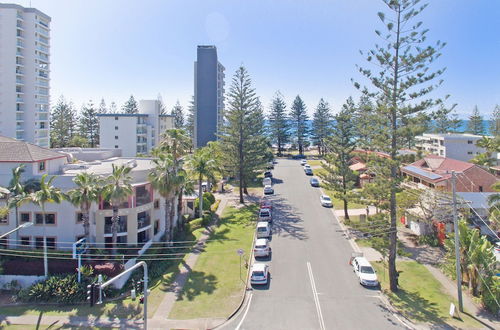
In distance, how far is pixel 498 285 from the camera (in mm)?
23031

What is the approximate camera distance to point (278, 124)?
9825 cm

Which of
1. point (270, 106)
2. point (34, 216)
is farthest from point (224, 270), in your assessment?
point (270, 106)

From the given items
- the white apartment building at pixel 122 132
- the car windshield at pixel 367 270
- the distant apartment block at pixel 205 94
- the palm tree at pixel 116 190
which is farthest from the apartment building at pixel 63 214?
the distant apartment block at pixel 205 94

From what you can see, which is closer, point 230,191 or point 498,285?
point 498,285

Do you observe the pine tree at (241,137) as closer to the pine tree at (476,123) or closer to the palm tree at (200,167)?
the palm tree at (200,167)

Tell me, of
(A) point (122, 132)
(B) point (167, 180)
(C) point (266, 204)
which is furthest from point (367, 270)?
(A) point (122, 132)

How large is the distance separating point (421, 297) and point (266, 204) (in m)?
23.8

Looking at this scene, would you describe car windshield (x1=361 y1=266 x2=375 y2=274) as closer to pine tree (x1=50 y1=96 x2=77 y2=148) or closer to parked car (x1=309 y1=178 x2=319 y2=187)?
parked car (x1=309 y1=178 x2=319 y2=187)

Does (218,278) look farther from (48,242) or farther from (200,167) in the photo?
(200,167)

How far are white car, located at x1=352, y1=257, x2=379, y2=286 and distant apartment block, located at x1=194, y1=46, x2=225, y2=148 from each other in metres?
60.8

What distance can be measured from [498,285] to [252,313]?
597 inches

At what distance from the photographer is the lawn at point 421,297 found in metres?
22.0

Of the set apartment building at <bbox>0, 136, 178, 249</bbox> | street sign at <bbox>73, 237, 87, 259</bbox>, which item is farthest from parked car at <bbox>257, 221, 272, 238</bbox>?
street sign at <bbox>73, 237, 87, 259</bbox>

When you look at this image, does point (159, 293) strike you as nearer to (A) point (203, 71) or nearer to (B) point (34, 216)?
(B) point (34, 216)
